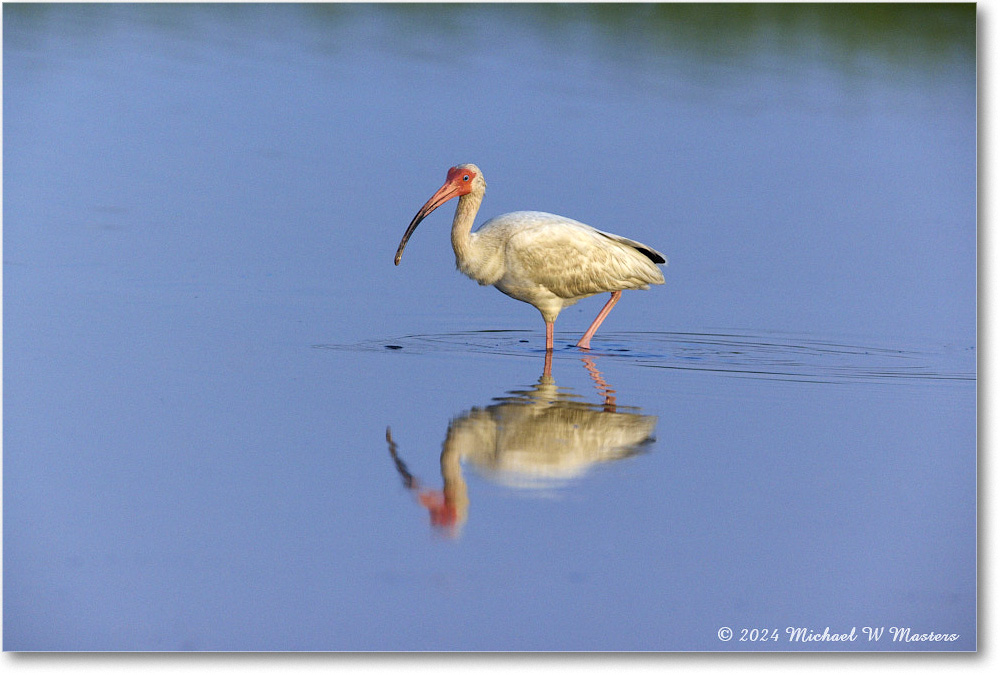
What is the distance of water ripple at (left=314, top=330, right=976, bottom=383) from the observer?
8.86 meters

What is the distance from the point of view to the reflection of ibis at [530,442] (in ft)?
21.5

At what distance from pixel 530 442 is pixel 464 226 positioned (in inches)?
123

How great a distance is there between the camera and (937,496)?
22.6ft

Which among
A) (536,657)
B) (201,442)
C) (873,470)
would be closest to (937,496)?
(873,470)

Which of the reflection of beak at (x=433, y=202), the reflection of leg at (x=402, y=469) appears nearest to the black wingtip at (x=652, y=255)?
the reflection of beak at (x=433, y=202)

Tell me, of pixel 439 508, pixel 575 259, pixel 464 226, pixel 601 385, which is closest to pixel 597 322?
pixel 575 259

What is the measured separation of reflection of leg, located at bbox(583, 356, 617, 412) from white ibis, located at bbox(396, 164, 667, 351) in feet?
1.63

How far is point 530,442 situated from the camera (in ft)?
23.7

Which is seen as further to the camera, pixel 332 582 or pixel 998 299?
pixel 998 299

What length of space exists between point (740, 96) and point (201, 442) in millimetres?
12205

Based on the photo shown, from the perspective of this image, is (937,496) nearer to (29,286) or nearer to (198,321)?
(198,321)

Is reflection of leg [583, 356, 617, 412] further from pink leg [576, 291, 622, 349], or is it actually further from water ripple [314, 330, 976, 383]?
pink leg [576, 291, 622, 349]

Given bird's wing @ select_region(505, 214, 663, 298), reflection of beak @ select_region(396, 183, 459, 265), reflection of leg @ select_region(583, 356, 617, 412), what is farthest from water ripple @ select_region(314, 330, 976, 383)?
reflection of beak @ select_region(396, 183, 459, 265)

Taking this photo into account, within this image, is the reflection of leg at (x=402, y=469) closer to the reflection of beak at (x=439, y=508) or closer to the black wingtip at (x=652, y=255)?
the reflection of beak at (x=439, y=508)
